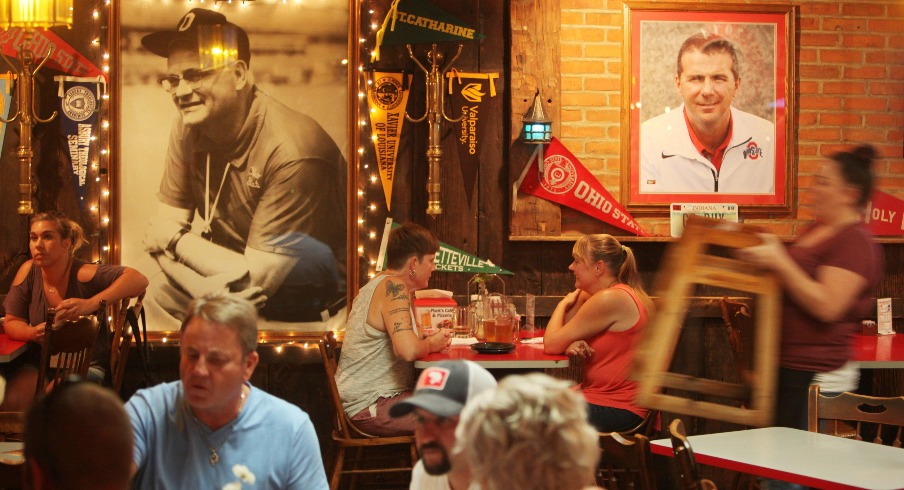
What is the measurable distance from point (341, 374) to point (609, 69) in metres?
2.48

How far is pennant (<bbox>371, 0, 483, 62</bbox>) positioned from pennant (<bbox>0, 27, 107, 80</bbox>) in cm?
165

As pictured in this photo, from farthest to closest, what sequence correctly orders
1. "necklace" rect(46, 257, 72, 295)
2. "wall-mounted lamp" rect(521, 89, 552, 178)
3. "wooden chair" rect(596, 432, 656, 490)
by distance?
"wall-mounted lamp" rect(521, 89, 552, 178) → "necklace" rect(46, 257, 72, 295) → "wooden chair" rect(596, 432, 656, 490)

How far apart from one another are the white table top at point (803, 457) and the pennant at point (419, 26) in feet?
9.92

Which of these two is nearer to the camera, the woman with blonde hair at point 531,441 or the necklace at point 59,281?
the woman with blonde hair at point 531,441

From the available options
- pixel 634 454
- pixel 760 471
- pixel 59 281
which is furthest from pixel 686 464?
pixel 59 281

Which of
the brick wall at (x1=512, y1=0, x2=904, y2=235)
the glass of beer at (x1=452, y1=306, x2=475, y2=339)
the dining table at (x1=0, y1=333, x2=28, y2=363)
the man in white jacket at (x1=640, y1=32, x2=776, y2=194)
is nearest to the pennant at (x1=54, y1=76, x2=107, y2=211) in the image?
the dining table at (x1=0, y1=333, x2=28, y2=363)

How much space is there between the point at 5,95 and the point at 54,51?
0.36 meters

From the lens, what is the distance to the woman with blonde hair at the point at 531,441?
5.48 feet

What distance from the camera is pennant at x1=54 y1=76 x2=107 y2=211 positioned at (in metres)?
5.73

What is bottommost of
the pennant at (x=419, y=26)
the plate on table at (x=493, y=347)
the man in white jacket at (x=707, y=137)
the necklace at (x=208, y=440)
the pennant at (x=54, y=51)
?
the plate on table at (x=493, y=347)

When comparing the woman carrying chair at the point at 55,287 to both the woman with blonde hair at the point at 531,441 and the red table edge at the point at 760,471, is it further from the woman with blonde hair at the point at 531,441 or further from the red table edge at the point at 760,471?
the woman with blonde hair at the point at 531,441

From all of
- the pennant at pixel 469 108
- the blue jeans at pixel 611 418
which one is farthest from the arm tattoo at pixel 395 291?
the pennant at pixel 469 108

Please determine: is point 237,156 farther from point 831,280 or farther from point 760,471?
point 760,471

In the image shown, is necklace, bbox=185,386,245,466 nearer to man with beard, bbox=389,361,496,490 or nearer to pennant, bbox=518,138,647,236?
man with beard, bbox=389,361,496,490
